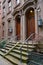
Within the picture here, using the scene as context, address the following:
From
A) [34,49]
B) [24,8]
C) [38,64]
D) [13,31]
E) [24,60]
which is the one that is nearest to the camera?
[38,64]

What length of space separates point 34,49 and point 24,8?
570cm

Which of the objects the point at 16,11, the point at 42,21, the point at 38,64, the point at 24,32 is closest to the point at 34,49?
the point at 42,21

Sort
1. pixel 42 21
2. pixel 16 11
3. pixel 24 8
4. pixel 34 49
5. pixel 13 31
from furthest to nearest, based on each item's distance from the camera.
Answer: pixel 13 31 → pixel 16 11 → pixel 24 8 → pixel 42 21 → pixel 34 49

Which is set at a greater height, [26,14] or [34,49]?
[26,14]

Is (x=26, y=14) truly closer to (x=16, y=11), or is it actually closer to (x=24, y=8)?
(x=24, y=8)

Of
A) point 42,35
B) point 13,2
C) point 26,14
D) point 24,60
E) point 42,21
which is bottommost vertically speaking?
point 24,60

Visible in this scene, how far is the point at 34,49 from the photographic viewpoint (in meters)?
9.88

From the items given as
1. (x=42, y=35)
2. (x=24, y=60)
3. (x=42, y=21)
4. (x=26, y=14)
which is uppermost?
(x=26, y=14)

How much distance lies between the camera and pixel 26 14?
14.9 meters

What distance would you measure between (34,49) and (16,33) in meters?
7.89

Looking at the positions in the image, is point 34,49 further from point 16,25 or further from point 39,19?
point 16,25

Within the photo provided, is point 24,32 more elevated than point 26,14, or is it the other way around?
point 26,14

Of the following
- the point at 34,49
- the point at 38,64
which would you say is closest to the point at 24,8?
the point at 34,49

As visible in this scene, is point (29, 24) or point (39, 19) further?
point (29, 24)
